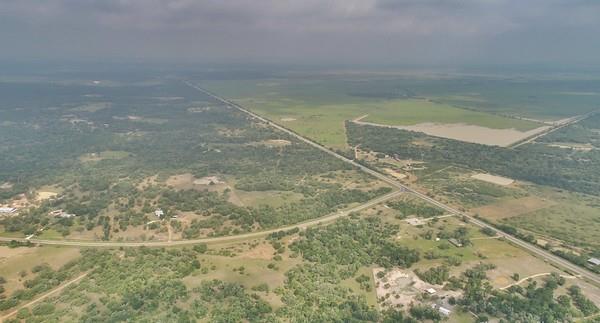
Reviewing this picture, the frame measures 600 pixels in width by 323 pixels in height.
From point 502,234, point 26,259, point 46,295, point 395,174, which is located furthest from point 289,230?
point 395,174

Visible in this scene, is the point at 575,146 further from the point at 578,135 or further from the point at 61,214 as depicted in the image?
the point at 61,214

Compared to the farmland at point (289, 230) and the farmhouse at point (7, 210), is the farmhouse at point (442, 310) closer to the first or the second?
the farmland at point (289, 230)

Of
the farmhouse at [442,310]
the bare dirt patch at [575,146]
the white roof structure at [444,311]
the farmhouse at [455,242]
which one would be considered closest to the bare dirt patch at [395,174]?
the farmhouse at [455,242]

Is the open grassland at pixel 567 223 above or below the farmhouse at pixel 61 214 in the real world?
above

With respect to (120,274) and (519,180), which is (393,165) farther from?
(120,274)

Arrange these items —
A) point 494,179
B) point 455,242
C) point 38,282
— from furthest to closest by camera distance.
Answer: point 494,179 < point 455,242 < point 38,282

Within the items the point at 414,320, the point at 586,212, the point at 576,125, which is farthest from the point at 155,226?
the point at 576,125
